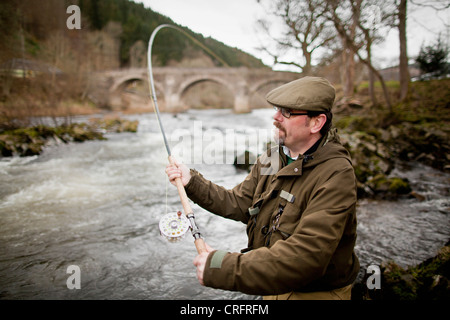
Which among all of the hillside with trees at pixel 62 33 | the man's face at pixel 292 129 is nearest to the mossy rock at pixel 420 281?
the man's face at pixel 292 129

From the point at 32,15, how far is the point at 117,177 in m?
9.53

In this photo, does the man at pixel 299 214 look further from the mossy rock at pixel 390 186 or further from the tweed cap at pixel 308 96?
the mossy rock at pixel 390 186

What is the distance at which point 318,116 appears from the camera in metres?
1.74

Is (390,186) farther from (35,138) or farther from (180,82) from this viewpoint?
(180,82)

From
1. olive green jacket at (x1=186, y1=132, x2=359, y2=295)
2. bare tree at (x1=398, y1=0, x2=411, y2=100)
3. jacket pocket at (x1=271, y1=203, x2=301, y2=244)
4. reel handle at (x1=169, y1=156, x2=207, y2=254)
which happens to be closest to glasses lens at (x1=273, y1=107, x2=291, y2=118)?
olive green jacket at (x1=186, y1=132, x2=359, y2=295)

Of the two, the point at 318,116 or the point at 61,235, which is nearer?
the point at 318,116

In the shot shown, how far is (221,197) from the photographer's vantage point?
226cm

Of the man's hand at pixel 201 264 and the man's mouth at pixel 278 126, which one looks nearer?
the man's hand at pixel 201 264

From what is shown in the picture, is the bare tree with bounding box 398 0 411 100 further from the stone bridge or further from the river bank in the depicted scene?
the stone bridge

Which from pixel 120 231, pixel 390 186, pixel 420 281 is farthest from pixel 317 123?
pixel 390 186

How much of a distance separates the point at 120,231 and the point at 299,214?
4.30m

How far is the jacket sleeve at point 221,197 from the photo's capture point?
2.25 meters

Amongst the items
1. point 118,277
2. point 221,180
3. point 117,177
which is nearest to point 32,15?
point 117,177
